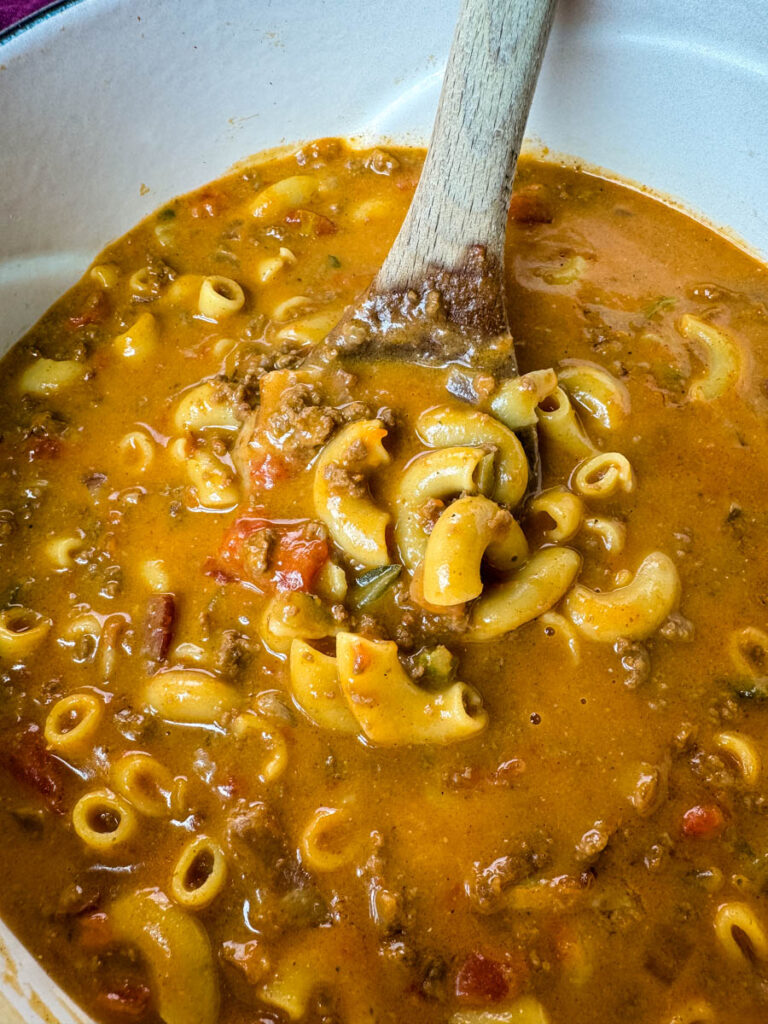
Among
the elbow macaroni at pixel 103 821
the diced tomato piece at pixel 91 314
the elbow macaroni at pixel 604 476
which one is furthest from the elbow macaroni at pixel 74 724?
the elbow macaroni at pixel 604 476

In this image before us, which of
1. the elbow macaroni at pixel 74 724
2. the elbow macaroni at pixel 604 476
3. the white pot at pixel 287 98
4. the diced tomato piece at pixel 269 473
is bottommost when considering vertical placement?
the elbow macaroni at pixel 74 724

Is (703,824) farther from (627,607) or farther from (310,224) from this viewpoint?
(310,224)

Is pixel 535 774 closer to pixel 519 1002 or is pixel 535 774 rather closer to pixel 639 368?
pixel 519 1002

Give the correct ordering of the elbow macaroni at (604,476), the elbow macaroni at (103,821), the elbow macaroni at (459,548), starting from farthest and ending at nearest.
A: the elbow macaroni at (604,476) → the elbow macaroni at (459,548) → the elbow macaroni at (103,821)

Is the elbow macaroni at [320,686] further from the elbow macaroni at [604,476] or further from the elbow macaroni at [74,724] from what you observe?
the elbow macaroni at [604,476]

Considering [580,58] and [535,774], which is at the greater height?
[580,58]

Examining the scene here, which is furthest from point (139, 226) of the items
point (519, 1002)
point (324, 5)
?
point (519, 1002)

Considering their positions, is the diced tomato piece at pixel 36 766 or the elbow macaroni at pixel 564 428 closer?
the diced tomato piece at pixel 36 766

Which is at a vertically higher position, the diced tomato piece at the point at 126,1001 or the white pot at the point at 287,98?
the white pot at the point at 287,98
